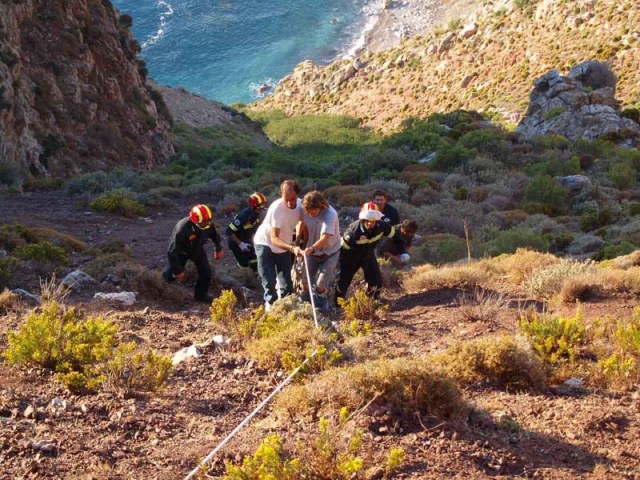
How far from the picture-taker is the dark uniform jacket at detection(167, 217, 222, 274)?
883 cm

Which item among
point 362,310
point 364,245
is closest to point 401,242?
point 364,245

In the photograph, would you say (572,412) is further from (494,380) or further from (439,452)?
(439,452)

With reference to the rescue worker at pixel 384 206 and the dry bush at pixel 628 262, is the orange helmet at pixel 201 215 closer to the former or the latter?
the rescue worker at pixel 384 206

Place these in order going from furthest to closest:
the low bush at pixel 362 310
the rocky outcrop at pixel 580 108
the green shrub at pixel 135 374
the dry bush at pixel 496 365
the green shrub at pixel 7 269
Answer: the rocky outcrop at pixel 580 108, the green shrub at pixel 7 269, the low bush at pixel 362 310, the dry bush at pixel 496 365, the green shrub at pixel 135 374

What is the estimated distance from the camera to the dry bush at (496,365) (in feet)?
18.0

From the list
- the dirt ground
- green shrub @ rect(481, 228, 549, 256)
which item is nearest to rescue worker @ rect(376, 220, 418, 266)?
green shrub @ rect(481, 228, 549, 256)

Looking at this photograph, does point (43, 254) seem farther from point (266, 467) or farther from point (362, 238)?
point (266, 467)

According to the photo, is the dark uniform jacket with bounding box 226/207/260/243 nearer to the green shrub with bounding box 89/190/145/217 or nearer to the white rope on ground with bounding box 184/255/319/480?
the white rope on ground with bounding box 184/255/319/480

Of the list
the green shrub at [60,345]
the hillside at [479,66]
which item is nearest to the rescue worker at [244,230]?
the green shrub at [60,345]

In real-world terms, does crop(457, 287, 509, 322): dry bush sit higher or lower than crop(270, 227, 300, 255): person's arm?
lower

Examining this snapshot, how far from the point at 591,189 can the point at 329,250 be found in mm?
14534

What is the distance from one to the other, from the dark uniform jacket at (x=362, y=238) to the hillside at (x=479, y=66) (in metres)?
32.2

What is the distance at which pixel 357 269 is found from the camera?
29.0ft

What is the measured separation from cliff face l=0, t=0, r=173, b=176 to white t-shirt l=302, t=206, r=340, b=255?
18.6 meters
